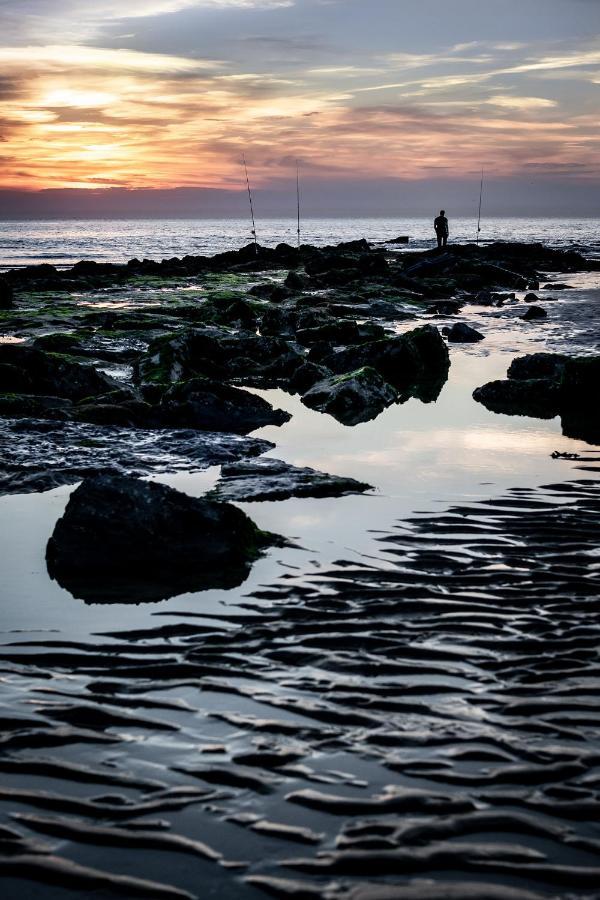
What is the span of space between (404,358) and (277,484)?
26.6 ft

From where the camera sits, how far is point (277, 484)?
846 centimetres

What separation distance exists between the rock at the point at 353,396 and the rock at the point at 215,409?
0.80m

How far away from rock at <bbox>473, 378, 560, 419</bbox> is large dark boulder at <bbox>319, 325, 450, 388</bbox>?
2279mm

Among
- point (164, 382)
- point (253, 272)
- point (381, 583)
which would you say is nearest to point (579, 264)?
point (253, 272)

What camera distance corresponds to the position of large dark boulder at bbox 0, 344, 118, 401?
13789 mm

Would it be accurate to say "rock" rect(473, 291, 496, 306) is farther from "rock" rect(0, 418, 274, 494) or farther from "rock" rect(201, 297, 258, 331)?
"rock" rect(0, 418, 274, 494)

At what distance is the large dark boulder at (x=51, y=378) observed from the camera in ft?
45.2

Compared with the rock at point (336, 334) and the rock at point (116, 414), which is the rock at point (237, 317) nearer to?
the rock at point (336, 334)

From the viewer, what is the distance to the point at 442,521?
24.1ft

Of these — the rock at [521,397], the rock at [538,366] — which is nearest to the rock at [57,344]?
the rock at [538,366]

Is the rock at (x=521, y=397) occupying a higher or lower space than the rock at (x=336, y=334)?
lower

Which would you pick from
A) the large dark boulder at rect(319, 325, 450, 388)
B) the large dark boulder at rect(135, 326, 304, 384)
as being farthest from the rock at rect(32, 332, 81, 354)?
the large dark boulder at rect(319, 325, 450, 388)

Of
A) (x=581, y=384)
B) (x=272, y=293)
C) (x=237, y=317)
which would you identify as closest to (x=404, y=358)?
(x=581, y=384)

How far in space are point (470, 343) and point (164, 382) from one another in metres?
8.29
